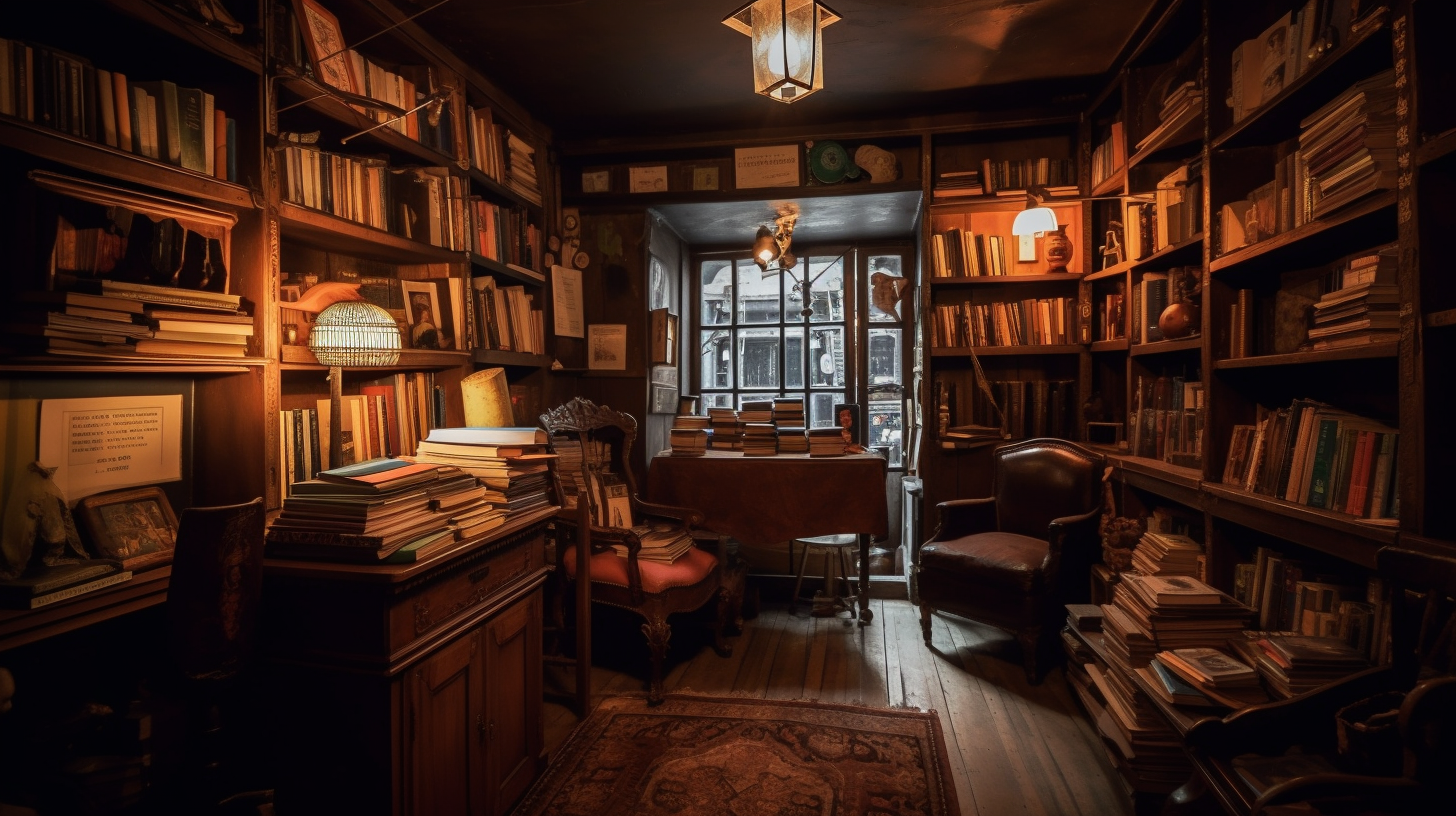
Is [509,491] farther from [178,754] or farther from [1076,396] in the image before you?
[1076,396]

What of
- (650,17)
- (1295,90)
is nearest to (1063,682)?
(1295,90)

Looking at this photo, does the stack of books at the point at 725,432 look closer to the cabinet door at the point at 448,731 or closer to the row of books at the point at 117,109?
the cabinet door at the point at 448,731

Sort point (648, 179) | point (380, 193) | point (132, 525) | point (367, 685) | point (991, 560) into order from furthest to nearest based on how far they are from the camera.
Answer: point (648, 179), point (991, 560), point (380, 193), point (132, 525), point (367, 685)

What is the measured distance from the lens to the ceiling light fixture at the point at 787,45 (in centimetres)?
193

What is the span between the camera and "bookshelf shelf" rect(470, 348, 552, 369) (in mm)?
3125

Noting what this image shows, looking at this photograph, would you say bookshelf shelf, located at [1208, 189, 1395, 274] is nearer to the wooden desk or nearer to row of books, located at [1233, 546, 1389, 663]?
row of books, located at [1233, 546, 1389, 663]

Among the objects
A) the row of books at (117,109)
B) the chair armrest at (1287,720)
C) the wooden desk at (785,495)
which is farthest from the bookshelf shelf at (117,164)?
the chair armrest at (1287,720)

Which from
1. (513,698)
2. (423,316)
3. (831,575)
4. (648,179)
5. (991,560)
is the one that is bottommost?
(831,575)

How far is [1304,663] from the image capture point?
1.63 m

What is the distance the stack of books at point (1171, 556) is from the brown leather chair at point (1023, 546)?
1.46 ft

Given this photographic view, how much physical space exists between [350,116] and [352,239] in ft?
1.38

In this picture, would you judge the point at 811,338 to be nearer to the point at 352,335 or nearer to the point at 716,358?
the point at 716,358

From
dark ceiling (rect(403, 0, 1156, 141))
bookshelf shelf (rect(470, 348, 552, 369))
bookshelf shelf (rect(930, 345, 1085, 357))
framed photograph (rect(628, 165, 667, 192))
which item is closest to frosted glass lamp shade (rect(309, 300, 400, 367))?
bookshelf shelf (rect(470, 348, 552, 369))

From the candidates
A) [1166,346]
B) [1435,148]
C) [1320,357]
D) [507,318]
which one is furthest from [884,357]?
[1435,148]
